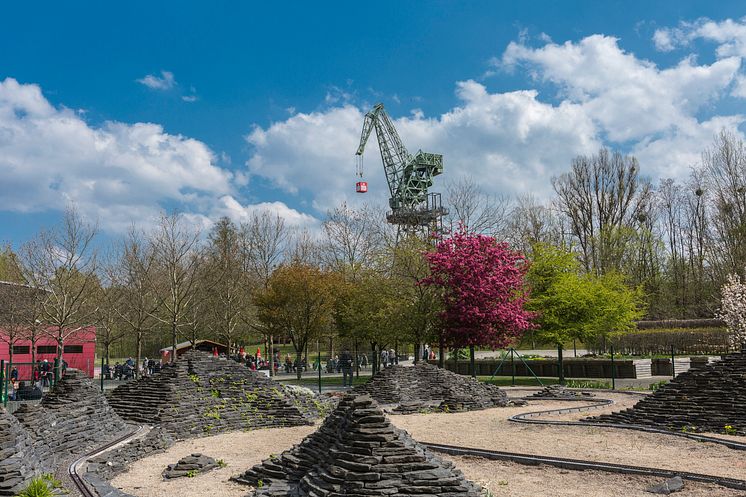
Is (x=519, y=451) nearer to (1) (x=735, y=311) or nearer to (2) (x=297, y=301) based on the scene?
(1) (x=735, y=311)

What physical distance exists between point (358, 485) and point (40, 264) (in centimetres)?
3196

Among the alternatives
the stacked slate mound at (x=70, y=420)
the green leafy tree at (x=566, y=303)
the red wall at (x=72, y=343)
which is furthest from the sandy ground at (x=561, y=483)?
the red wall at (x=72, y=343)

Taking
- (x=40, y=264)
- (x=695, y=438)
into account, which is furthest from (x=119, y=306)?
(x=695, y=438)

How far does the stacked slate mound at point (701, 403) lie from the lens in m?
15.4

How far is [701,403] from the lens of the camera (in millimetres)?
16188

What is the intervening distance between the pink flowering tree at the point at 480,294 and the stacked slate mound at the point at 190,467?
16.7 m

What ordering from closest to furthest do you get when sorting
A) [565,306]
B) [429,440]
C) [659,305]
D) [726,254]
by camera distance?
1. [429,440]
2. [565,306]
3. [726,254]
4. [659,305]

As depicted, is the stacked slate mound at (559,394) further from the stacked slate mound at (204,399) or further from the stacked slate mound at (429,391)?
the stacked slate mound at (204,399)

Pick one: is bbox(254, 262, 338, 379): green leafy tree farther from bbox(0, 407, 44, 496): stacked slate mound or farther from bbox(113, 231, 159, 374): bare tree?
bbox(0, 407, 44, 496): stacked slate mound

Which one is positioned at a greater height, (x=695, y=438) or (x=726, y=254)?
(x=726, y=254)

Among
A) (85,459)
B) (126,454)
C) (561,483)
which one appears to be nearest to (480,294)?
(561,483)

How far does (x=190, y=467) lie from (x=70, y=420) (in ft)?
13.9

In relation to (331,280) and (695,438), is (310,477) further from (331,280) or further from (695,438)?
(331,280)

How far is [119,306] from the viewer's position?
41531 mm
